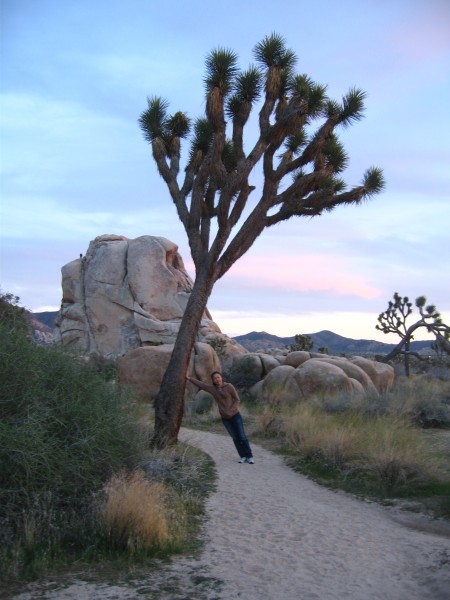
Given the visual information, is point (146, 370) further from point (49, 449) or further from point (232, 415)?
point (49, 449)

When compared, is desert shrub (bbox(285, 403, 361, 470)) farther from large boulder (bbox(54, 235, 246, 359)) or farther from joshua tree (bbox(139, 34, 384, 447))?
large boulder (bbox(54, 235, 246, 359))

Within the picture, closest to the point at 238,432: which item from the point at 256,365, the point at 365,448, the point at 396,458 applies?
the point at 365,448

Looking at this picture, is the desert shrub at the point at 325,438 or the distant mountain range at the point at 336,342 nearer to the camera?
the desert shrub at the point at 325,438

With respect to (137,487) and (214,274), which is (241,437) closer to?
(214,274)

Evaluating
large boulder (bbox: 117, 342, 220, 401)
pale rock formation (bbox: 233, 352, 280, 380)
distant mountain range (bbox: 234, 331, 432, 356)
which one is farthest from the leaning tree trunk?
distant mountain range (bbox: 234, 331, 432, 356)

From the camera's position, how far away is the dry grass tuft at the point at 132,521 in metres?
5.74

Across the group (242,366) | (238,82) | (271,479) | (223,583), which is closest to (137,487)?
(223,583)

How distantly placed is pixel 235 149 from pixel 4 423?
805 cm

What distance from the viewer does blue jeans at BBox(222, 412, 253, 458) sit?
37.1 ft

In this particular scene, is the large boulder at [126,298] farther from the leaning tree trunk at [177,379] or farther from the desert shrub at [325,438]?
the leaning tree trunk at [177,379]

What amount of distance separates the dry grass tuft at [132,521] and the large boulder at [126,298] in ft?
86.1

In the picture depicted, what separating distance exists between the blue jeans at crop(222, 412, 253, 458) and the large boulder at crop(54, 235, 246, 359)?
67.9 ft

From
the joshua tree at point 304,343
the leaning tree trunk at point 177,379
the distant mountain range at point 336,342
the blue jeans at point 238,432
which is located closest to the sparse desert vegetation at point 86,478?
the leaning tree trunk at point 177,379

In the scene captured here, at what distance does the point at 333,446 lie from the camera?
1110 cm
